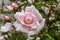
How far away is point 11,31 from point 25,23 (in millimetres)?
100

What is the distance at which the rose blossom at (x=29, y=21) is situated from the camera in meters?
0.71

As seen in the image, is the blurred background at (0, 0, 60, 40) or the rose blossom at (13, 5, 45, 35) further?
the blurred background at (0, 0, 60, 40)

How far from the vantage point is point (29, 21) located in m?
0.74

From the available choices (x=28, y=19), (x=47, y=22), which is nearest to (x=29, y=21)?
(x=28, y=19)

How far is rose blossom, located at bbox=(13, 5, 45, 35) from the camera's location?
711 millimetres

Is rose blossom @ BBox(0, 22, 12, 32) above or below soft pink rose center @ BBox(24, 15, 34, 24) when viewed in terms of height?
below

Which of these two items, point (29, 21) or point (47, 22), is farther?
point (47, 22)

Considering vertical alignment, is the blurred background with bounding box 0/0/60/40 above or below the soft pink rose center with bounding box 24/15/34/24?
below

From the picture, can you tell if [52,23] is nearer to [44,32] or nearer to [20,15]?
[44,32]

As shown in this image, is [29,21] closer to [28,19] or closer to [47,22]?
[28,19]

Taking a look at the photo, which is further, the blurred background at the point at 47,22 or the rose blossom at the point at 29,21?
the blurred background at the point at 47,22

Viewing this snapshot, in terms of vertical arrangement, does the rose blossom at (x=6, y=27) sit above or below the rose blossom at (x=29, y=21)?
below

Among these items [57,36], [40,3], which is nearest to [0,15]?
[40,3]

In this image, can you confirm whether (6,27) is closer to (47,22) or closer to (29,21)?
(29,21)
